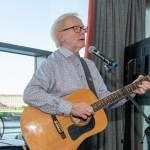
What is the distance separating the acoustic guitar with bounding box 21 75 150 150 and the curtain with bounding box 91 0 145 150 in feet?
2.96

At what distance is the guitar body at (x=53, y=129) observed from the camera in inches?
63.6

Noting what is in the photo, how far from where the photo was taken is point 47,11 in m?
2.64

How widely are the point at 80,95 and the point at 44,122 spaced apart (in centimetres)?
27

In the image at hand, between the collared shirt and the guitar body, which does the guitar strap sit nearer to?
the collared shirt

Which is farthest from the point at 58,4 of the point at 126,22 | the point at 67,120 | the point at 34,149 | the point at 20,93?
the point at 34,149

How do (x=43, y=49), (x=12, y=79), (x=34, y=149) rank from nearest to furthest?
1. (x=34, y=149)
2. (x=12, y=79)
3. (x=43, y=49)

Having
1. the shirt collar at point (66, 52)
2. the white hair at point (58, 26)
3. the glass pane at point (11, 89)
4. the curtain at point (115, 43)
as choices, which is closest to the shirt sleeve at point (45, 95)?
the shirt collar at point (66, 52)

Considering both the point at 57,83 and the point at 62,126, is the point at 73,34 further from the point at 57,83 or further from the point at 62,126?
the point at 62,126

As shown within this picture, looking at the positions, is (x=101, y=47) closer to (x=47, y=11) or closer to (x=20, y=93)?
(x=47, y=11)

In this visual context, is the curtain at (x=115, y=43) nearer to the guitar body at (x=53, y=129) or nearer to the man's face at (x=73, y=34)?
the man's face at (x=73, y=34)

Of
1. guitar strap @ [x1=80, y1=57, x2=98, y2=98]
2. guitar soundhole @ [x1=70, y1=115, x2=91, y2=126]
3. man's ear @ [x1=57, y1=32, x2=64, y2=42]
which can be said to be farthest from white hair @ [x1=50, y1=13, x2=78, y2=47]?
guitar soundhole @ [x1=70, y1=115, x2=91, y2=126]

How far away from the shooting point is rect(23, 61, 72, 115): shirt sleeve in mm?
1642

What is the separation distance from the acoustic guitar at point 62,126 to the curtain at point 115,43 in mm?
901

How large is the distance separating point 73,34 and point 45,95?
481 mm
